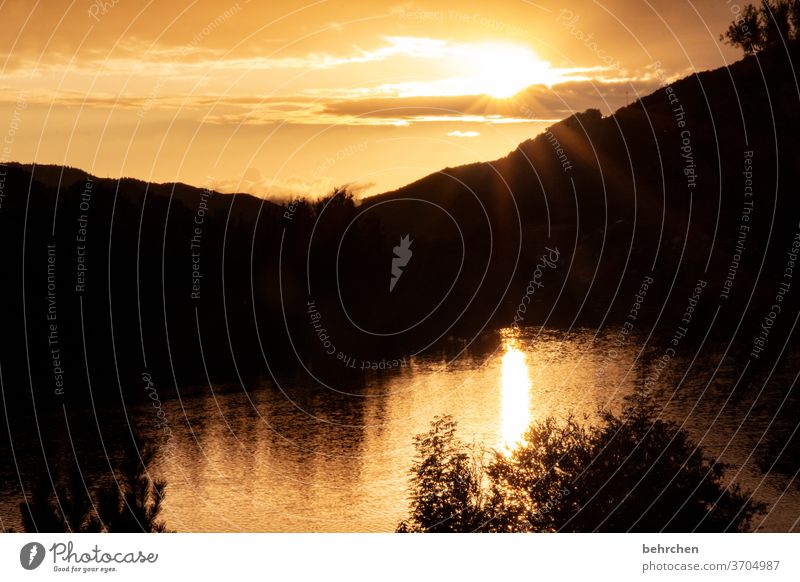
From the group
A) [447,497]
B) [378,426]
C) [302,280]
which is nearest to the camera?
[447,497]

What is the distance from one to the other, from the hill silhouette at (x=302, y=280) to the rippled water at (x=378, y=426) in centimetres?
1041

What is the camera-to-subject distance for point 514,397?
3659 inches

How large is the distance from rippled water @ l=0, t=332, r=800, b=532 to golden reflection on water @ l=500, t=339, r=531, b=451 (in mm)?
177

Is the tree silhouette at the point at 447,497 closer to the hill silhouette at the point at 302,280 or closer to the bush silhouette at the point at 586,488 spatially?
the bush silhouette at the point at 586,488

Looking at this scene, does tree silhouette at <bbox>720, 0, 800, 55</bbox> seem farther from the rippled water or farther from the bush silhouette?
the bush silhouette

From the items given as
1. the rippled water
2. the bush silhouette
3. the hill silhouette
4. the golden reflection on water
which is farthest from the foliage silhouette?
the hill silhouette

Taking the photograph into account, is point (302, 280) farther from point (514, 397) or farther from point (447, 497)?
point (447, 497)

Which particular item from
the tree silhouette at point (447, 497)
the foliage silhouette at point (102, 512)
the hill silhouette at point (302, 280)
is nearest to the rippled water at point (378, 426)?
the hill silhouette at point (302, 280)

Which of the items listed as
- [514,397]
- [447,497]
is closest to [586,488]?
[447,497]

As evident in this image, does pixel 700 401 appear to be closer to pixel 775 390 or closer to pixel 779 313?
pixel 775 390

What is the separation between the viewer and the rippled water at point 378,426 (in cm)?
7331

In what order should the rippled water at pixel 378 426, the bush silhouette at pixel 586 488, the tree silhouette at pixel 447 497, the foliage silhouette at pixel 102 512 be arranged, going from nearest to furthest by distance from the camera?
the foliage silhouette at pixel 102 512
the bush silhouette at pixel 586 488
the tree silhouette at pixel 447 497
the rippled water at pixel 378 426

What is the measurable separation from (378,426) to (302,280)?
49146 millimetres
